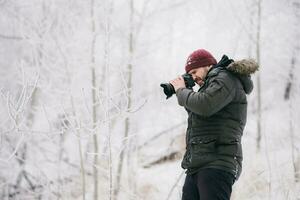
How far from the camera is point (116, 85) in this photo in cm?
1086

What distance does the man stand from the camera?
2.47m

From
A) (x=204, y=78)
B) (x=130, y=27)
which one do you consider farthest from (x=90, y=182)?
(x=204, y=78)

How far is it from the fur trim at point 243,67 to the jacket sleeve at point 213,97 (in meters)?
0.06

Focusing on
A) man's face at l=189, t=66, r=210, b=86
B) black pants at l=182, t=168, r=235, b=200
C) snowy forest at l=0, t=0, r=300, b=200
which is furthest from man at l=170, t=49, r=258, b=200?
snowy forest at l=0, t=0, r=300, b=200

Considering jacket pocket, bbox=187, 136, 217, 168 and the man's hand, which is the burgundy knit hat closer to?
the man's hand

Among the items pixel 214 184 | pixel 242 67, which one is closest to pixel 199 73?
pixel 242 67

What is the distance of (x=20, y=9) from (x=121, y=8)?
2.03 meters

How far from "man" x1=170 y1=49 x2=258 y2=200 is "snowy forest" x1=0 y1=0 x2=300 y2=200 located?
2.01 metres

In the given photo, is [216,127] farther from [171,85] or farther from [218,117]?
[171,85]

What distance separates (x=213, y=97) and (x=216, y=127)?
8.2 inches

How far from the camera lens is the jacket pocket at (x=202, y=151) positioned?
250 cm

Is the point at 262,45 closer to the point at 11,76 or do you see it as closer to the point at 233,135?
the point at 11,76

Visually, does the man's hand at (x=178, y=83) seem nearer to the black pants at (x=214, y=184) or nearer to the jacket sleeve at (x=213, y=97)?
the jacket sleeve at (x=213, y=97)

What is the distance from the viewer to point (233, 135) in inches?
100
